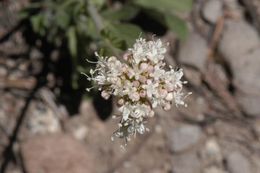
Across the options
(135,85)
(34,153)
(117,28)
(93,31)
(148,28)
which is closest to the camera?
(135,85)

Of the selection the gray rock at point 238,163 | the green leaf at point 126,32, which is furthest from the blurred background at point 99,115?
the green leaf at point 126,32

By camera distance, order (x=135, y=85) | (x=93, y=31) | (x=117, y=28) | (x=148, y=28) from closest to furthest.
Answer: (x=135, y=85)
(x=117, y=28)
(x=93, y=31)
(x=148, y=28)

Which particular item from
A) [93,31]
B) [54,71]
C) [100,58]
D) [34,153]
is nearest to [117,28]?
[93,31]

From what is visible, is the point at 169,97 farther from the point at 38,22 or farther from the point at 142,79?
the point at 38,22

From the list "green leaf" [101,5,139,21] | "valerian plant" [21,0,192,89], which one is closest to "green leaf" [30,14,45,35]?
"valerian plant" [21,0,192,89]

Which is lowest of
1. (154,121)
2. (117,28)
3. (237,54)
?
(154,121)

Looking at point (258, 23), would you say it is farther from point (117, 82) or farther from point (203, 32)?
point (117, 82)

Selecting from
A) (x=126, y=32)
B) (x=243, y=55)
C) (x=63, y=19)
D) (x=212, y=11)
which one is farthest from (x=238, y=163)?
(x=63, y=19)

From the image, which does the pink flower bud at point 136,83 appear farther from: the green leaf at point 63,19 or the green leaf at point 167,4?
the green leaf at point 167,4
